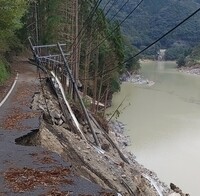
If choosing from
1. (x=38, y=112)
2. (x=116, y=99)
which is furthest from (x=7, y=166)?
(x=116, y=99)

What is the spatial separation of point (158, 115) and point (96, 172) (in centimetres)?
2851

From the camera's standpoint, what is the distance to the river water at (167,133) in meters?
20.7

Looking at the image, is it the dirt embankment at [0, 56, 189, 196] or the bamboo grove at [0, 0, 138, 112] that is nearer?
the dirt embankment at [0, 56, 189, 196]

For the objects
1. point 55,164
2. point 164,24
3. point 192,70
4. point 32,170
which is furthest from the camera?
point 164,24

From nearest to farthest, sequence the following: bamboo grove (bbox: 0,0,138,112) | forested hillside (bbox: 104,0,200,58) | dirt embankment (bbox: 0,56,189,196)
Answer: dirt embankment (bbox: 0,56,189,196) → bamboo grove (bbox: 0,0,138,112) → forested hillside (bbox: 104,0,200,58)

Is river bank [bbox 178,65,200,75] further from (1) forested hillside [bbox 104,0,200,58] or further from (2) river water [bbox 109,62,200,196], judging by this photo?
(1) forested hillside [bbox 104,0,200,58]

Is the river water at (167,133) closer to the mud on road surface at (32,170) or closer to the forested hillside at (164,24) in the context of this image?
the mud on road surface at (32,170)

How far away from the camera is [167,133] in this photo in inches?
1172

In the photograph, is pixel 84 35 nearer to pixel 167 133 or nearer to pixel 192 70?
pixel 167 133

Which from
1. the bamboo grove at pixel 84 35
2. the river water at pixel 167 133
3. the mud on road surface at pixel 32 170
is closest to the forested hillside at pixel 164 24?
the river water at pixel 167 133

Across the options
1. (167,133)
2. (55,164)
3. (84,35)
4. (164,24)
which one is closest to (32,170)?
(55,164)

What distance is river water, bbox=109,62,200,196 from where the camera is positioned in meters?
20.7

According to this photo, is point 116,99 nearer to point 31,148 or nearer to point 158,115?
point 158,115

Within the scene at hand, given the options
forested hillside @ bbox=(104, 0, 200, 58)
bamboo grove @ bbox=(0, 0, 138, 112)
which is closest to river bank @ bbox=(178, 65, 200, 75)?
forested hillside @ bbox=(104, 0, 200, 58)
